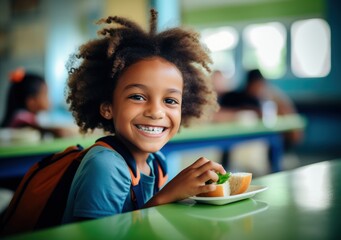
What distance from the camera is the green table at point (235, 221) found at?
682 mm

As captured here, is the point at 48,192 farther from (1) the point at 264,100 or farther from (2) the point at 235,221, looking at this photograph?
→ (1) the point at 264,100

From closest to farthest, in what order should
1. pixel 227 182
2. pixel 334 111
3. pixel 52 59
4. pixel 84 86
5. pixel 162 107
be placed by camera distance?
pixel 227 182, pixel 162 107, pixel 84 86, pixel 52 59, pixel 334 111

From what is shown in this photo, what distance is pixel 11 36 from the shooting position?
663cm

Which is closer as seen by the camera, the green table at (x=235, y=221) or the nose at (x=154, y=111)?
the green table at (x=235, y=221)

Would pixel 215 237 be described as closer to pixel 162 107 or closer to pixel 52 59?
pixel 162 107

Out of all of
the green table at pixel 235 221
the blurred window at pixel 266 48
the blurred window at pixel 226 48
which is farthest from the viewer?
the blurred window at pixel 226 48

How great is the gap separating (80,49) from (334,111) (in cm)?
738

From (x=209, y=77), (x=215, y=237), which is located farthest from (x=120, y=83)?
(x=215, y=237)

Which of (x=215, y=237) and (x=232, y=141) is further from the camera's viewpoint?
(x=232, y=141)

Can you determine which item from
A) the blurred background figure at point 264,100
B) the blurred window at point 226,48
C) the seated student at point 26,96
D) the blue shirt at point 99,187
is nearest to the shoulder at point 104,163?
the blue shirt at point 99,187

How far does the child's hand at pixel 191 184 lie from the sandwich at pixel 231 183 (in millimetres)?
13

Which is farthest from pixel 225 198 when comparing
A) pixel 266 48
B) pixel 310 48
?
pixel 266 48

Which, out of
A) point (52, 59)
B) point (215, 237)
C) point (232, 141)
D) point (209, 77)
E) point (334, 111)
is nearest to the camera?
point (215, 237)

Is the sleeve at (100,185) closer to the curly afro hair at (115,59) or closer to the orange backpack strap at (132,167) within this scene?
the orange backpack strap at (132,167)
